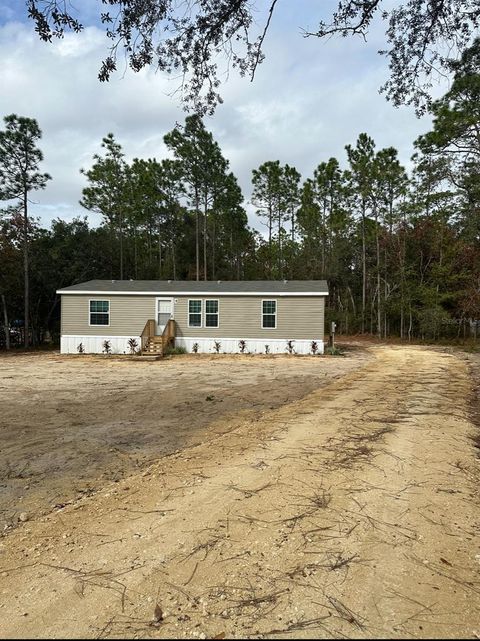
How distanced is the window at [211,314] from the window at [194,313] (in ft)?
1.05

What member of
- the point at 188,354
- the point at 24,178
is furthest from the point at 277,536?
the point at 24,178

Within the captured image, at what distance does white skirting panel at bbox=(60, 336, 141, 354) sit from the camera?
18297mm

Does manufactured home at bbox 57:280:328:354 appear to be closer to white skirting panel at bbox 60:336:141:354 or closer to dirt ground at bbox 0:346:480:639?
white skirting panel at bbox 60:336:141:354

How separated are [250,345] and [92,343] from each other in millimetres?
7101

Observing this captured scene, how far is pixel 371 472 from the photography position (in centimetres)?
371

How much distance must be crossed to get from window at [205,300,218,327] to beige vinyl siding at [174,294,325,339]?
0.53 ft

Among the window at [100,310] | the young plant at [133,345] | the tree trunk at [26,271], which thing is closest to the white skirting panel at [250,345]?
the young plant at [133,345]

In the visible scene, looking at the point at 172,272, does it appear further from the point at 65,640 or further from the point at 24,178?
the point at 65,640

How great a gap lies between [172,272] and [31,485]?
28538mm

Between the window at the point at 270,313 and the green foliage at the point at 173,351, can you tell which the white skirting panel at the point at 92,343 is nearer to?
the green foliage at the point at 173,351

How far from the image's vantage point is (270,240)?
110 ft

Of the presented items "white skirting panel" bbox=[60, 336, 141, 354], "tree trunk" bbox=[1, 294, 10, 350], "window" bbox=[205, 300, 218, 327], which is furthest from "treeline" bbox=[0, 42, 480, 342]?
"window" bbox=[205, 300, 218, 327]

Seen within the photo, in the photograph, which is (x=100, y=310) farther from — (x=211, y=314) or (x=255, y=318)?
(x=255, y=318)

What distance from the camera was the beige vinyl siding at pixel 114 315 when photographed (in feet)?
60.1
